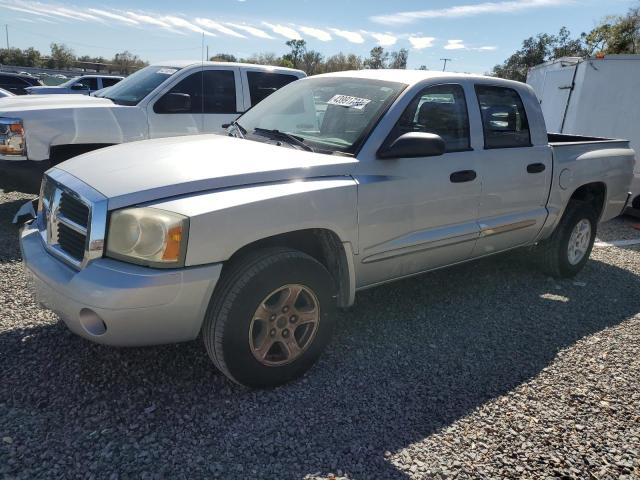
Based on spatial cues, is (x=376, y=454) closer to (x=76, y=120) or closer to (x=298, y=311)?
(x=298, y=311)

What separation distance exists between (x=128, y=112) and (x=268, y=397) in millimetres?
4501

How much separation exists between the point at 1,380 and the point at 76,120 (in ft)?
12.0

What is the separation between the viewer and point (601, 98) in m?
8.50

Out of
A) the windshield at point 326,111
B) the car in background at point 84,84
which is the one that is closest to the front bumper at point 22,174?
the windshield at point 326,111

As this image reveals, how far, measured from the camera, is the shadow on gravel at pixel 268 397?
236cm

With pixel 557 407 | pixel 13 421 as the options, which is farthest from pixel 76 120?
pixel 557 407

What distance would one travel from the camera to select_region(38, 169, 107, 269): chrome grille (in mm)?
2467

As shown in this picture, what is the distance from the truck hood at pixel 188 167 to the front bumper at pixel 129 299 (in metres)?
0.37

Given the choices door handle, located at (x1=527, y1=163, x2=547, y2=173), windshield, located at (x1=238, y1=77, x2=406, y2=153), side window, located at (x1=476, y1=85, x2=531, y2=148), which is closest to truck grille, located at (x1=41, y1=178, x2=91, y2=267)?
windshield, located at (x1=238, y1=77, x2=406, y2=153)

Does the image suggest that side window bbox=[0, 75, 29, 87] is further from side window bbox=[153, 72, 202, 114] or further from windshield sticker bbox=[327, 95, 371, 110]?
windshield sticker bbox=[327, 95, 371, 110]

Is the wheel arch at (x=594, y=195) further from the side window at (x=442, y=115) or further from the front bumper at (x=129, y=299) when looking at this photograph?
the front bumper at (x=129, y=299)

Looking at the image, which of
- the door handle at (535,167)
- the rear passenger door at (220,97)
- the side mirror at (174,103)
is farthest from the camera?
the rear passenger door at (220,97)

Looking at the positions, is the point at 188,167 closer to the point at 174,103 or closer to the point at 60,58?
the point at 174,103

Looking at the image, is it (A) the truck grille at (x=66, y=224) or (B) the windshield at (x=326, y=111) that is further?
(B) the windshield at (x=326, y=111)
